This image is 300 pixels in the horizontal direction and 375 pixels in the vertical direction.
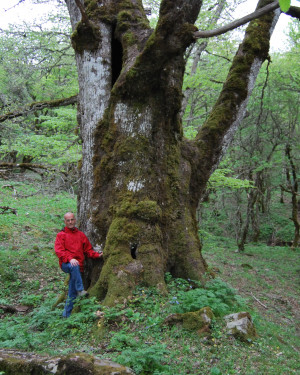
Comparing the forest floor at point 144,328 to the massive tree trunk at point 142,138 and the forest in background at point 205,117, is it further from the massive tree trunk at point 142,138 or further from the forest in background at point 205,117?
the forest in background at point 205,117

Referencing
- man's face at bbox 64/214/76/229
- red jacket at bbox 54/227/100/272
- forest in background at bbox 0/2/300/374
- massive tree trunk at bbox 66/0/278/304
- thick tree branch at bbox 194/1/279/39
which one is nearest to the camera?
thick tree branch at bbox 194/1/279/39

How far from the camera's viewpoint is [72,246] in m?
4.96

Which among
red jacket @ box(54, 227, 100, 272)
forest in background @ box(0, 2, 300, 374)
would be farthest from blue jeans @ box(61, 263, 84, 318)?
forest in background @ box(0, 2, 300, 374)

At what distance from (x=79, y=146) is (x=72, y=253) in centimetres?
564

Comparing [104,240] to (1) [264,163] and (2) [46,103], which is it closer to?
(2) [46,103]

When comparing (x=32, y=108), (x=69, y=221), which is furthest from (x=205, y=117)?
(x=69, y=221)

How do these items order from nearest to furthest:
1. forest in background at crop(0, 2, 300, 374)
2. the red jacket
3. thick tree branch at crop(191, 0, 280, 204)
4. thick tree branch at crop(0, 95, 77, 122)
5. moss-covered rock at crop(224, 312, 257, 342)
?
moss-covered rock at crop(224, 312, 257, 342), the red jacket, thick tree branch at crop(191, 0, 280, 204), thick tree branch at crop(0, 95, 77, 122), forest in background at crop(0, 2, 300, 374)

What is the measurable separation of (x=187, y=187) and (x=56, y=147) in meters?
5.37

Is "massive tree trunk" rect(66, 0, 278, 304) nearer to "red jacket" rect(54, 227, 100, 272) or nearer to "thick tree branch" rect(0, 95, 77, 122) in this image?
"red jacket" rect(54, 227, 100, 272)

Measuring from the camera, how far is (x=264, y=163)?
14.1 metres

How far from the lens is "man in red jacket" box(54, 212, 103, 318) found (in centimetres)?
470

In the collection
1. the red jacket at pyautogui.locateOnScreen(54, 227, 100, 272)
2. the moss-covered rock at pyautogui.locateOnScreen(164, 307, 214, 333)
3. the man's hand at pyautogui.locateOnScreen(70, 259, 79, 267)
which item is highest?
the red jacket at pyautogui.locateOnScreen(54, 227, 100, 272)

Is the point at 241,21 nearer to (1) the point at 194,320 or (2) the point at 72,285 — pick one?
(1) the point at 194,320

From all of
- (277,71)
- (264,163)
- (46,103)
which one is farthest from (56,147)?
(277,71)
